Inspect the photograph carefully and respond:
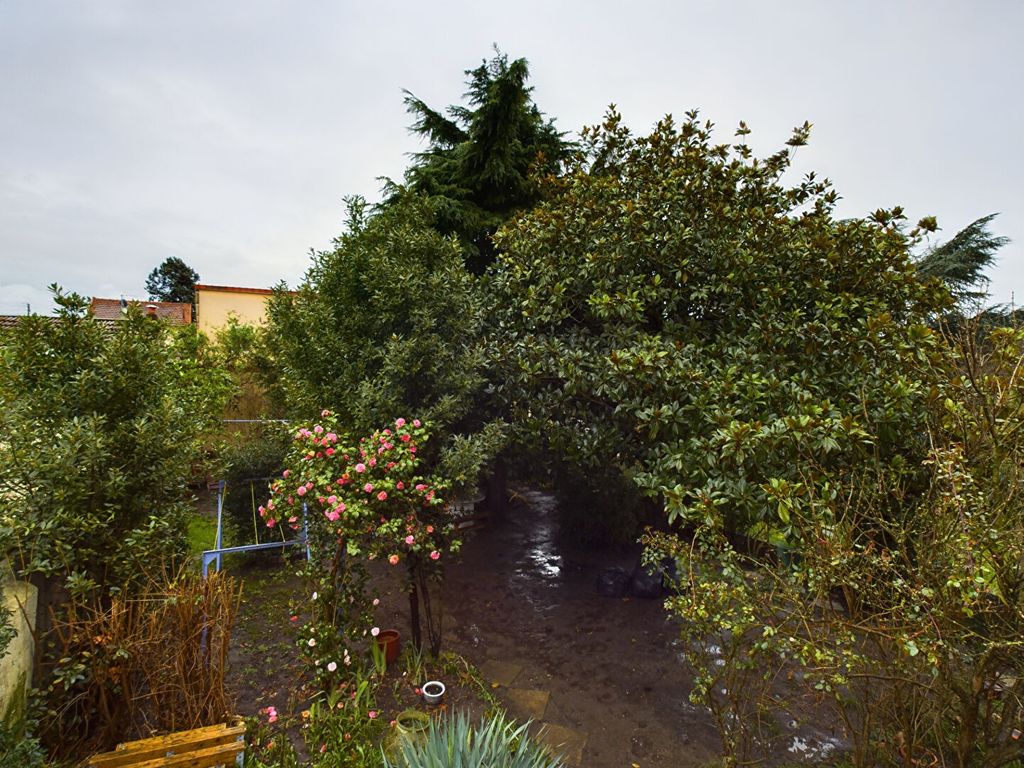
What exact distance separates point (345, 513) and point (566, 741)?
2552mm

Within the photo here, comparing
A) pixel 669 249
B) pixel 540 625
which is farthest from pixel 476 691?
→ pixel 669 249

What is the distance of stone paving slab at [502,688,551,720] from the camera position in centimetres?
419

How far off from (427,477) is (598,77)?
655 centimetres

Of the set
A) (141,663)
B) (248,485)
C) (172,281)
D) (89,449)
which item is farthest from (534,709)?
(172,281)

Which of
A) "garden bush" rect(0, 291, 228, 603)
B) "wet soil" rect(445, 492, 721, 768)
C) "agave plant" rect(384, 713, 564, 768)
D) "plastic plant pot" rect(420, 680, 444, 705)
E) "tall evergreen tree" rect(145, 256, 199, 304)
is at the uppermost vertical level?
"tall evergreen tree" rect(145, 256, 199, 304)

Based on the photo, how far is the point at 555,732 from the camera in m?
3.96

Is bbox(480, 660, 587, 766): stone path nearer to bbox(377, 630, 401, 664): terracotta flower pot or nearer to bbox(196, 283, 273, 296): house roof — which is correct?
bbox(377, 630, 401, 664): terracotta flower pot

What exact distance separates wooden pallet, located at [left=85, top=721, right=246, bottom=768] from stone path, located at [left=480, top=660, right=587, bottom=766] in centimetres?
204

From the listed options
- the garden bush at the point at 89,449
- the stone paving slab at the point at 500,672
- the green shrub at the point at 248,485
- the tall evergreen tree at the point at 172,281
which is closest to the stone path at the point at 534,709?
the stone paving slab at the point at 500,672

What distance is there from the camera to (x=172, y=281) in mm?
46344

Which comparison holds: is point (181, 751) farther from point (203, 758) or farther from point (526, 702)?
point (526, 702)

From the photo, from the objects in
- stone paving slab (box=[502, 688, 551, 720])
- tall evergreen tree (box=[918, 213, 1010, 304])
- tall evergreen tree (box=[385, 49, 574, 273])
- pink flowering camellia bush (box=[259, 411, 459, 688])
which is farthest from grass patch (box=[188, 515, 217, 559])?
tall evergreen tree (box=[918, 213, 1010, 304])

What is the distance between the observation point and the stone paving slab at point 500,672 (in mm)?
4668

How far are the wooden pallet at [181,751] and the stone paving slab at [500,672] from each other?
233 cm
